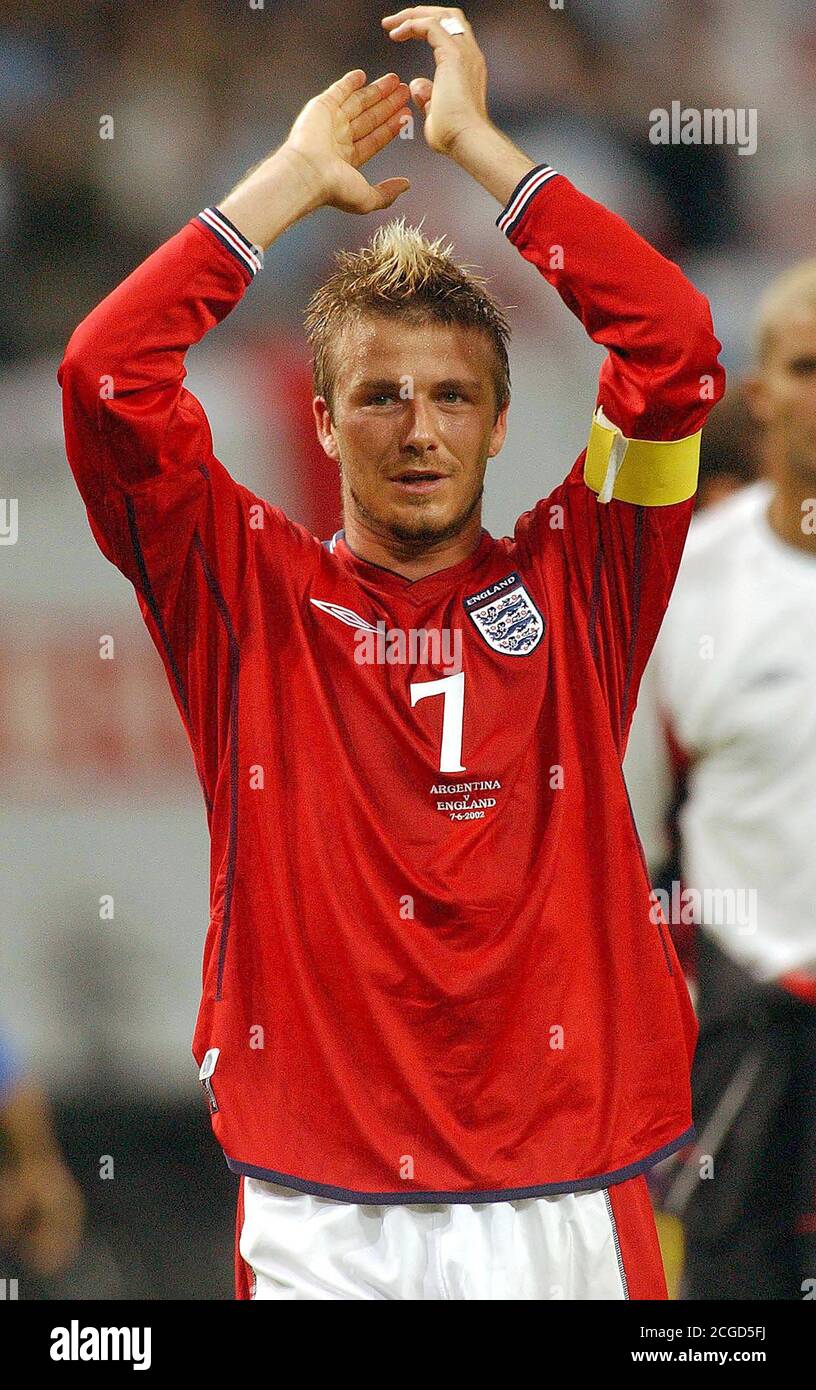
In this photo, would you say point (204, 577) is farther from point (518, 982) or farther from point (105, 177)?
point (105, 177)

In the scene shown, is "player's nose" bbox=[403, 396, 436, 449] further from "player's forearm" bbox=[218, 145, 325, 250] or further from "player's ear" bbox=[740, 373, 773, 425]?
"player's ear" bbox=[740, 373, 773, 425]

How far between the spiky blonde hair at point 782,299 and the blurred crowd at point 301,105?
12 cm

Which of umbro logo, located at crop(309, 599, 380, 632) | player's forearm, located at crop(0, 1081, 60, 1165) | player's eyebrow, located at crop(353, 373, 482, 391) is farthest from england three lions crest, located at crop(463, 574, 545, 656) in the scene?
player's forearm, located at crop(0, 1081, 60, 1165)

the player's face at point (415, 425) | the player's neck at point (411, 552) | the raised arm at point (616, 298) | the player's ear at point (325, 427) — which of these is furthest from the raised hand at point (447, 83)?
the player's neck at point (411, 552)

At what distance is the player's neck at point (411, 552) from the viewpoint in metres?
2.07

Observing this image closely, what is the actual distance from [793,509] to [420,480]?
1443 millimetres

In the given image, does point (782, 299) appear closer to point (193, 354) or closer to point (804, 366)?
point (804, 366)

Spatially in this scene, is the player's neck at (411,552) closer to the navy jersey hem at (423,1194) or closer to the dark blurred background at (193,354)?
the navy jersey hem at (423,1194)

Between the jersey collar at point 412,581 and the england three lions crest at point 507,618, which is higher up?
the jersey collar at point 412,581

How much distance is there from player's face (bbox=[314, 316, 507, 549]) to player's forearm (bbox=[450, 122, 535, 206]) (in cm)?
18

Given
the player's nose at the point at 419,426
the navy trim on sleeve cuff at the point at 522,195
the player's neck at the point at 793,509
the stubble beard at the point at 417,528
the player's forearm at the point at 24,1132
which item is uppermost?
the navy trim on sleeve cuff at the point at 522,195

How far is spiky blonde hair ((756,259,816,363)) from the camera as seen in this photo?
10.6 ft

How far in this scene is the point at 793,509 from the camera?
10.7ft

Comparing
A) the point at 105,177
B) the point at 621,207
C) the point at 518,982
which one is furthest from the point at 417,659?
the point at 105,177
